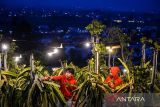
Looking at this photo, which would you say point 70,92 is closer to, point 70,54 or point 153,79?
point 153,79

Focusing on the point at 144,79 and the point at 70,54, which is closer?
the point at 144,79

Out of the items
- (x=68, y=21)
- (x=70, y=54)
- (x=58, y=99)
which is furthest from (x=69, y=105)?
(x=68, y=21)

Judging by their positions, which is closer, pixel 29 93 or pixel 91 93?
pixel 29 93

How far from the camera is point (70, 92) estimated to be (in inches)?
161

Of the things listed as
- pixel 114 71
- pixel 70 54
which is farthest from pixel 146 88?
pixel 70 54

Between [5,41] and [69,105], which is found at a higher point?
[5,41]

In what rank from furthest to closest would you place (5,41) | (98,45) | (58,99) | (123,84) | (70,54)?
(70,54), (5,41), (98,45), (123,84), (58,99)

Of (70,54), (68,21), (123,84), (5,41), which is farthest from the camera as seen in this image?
(68,21)

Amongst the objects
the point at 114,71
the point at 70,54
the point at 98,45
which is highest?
the point at 98,45

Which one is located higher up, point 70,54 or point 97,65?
point 97,65

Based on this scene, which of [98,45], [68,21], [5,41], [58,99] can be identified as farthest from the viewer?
[68,21]

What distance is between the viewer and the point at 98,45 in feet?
14.5

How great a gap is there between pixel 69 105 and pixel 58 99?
157 mm

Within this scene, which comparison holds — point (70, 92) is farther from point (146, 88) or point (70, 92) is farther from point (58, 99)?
point (146, 88)
